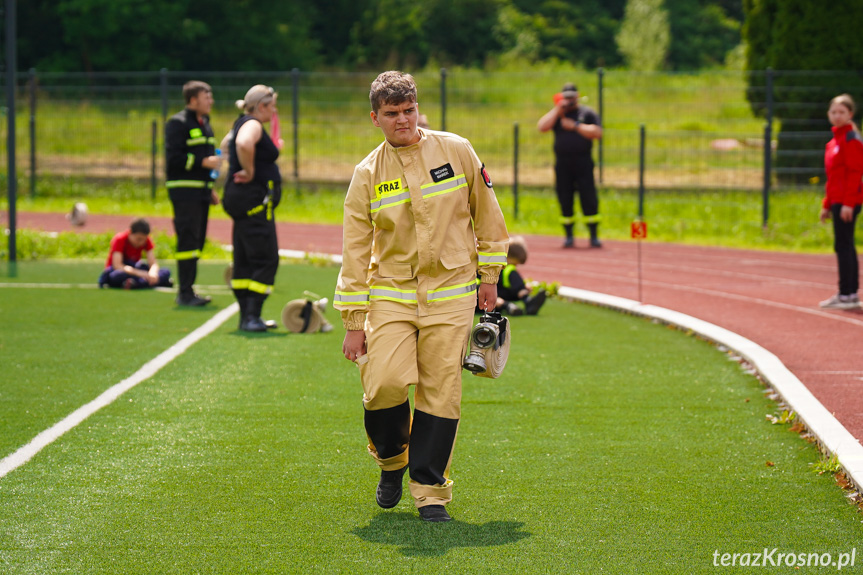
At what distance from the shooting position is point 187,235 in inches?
451

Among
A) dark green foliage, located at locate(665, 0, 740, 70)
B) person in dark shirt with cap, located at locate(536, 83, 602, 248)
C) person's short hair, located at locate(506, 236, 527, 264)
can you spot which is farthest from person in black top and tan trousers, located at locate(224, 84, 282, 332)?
dark green foliage, located at locate(665, 0, 740, 70)

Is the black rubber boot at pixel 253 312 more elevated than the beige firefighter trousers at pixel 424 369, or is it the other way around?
the beige firefighter trousers at pixel 424 369

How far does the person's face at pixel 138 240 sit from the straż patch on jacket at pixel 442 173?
8.02 m

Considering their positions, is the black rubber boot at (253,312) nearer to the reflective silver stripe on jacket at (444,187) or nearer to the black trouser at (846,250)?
the reflective silver stripe on jacket at (444,187)

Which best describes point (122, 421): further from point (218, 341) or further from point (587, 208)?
point (587, 208)

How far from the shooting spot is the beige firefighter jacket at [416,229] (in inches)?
201

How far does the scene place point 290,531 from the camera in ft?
16.3

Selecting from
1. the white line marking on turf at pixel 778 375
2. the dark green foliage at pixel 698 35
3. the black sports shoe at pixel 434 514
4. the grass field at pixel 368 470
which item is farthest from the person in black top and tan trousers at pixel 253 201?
the dark green foliage at pixel 698 35

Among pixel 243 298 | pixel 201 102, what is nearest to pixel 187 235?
pixel 201 102

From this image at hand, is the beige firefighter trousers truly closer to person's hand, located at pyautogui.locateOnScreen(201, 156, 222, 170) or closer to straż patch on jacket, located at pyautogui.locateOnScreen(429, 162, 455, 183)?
straż patch on jacket, located at pyautogui.locateOnScreen(429, 162, 455, 183)

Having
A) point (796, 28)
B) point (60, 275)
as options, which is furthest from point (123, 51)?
point (60, 275)

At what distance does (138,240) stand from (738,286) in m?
6.79

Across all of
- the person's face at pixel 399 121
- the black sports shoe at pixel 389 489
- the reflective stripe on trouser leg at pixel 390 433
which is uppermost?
the person's face at pixel 399 121

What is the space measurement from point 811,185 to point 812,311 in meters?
9.86
